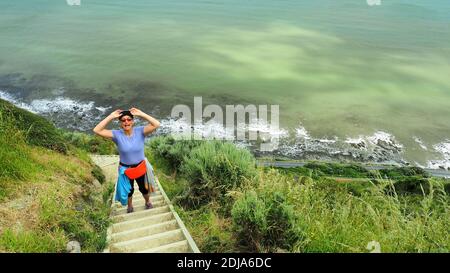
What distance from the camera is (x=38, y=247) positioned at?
5.03m

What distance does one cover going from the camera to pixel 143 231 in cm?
640

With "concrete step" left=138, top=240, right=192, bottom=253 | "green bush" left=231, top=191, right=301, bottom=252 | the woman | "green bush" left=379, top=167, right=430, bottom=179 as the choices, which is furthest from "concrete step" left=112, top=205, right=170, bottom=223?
"green bush" left=379, top=167, right=430, bottom=179

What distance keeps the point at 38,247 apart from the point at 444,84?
156 m

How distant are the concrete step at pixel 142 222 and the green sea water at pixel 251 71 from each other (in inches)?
3003

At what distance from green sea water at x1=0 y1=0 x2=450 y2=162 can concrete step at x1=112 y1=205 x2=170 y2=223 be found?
248 feet

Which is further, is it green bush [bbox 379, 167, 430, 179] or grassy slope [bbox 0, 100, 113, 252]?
green bush [bbox 379, 167, 430, 179]

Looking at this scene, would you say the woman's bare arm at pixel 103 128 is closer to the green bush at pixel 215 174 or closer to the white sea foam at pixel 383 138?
the green bush at pixel 215 174

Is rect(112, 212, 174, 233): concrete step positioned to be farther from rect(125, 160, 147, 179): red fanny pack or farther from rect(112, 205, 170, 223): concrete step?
rect(125, 160, 147, 179): red fanny pack

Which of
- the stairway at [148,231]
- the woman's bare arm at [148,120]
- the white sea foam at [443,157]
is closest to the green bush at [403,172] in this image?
the white sea foam at [443,157]

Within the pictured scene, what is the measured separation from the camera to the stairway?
5.76 meters

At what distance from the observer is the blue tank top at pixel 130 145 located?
23.0 feet

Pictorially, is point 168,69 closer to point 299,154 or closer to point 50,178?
point 299,154

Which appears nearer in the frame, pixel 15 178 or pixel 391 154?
pixel 15 178

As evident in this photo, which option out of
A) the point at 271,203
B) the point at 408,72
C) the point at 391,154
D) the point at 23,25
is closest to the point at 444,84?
the point at 408,72
